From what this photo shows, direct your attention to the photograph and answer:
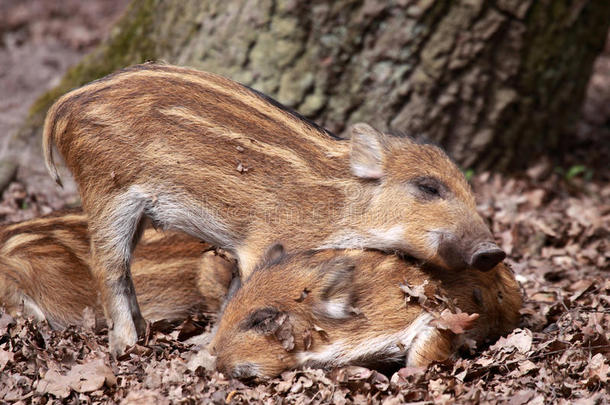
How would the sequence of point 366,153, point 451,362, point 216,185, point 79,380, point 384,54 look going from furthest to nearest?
point 384,54 < point 366,153 < point 216,185 < point 451,362 < point 79,380

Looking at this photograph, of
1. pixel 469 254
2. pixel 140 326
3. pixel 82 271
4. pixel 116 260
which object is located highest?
pixel 469 254

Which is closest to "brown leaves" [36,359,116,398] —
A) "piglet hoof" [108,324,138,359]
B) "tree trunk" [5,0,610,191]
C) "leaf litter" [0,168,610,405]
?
"leaf litter" [0,168,610,405]

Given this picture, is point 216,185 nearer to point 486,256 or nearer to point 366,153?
point 366,153

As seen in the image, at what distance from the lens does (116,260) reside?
427cm

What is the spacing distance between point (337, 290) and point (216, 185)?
919 millimetres

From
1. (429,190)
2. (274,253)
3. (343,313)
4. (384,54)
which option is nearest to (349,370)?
(343,313)

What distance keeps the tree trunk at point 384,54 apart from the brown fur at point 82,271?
1629 millimetres

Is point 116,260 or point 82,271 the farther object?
point 82,271

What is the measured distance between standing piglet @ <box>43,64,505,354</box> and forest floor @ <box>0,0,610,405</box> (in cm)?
37

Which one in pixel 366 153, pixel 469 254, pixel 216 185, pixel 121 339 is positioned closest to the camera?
pixel 469 254

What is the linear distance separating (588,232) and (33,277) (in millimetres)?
3926

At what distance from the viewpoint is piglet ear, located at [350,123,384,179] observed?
4.36 metres

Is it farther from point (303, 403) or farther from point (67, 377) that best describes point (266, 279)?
point (67, 377)

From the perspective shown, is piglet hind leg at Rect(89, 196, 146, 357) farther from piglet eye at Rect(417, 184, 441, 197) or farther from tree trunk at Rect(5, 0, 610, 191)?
tree trunk at Rect(5, 0, 610, 191)
